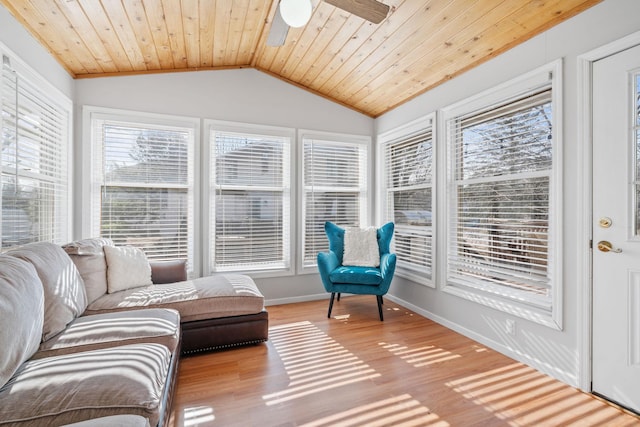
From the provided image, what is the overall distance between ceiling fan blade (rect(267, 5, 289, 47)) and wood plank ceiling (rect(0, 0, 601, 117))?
1.75ft

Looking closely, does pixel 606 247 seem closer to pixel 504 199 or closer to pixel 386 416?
pixel 504 199

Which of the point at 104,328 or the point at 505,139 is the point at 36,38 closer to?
the point at 104,328

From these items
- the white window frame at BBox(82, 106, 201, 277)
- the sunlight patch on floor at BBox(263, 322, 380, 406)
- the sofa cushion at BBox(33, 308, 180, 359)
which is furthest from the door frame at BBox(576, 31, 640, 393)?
the white window frame at BBox(82, 106, 201, 277)

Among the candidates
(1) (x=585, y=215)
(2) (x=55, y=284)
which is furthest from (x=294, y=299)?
(1) (x=585, y=215)

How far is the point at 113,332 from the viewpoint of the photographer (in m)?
1.81

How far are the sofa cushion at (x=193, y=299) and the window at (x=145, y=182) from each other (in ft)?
2.79

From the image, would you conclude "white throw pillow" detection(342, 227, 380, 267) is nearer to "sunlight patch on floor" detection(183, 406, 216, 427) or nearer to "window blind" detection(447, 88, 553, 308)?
"window blind" detection(447, 88, 553, 308)

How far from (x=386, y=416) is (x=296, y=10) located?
234cm

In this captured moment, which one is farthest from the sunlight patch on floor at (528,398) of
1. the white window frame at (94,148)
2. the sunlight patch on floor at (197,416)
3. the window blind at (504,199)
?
the white window frame at (94,148)

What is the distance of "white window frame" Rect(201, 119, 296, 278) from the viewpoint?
143 inches

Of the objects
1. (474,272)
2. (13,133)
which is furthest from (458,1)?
(13,133)

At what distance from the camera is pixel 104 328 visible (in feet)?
6.06

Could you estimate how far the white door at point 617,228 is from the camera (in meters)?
1.85

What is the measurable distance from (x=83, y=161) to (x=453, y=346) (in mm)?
3962
